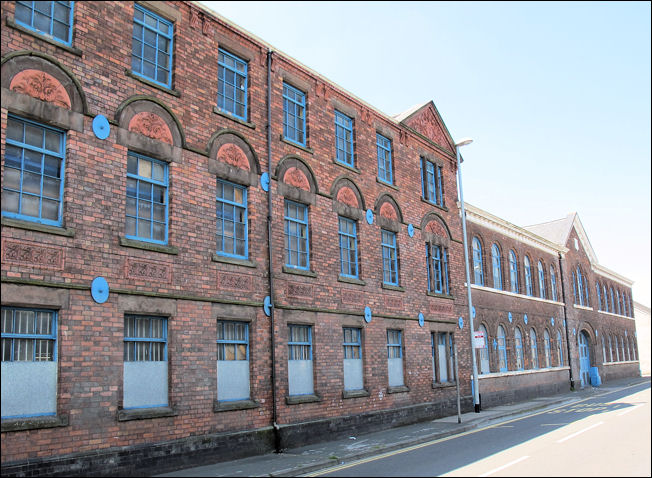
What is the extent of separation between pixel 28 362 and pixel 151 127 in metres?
5.48

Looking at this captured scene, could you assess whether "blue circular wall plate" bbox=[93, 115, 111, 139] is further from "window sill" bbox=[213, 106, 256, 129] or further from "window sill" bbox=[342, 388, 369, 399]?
"window sill" bbox=[342, 388, 369, 399]

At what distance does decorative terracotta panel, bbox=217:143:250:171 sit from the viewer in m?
14.8

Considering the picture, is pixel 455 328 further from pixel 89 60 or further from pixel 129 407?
pixel 89 60

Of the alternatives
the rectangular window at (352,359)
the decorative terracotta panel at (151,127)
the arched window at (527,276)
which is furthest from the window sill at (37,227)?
the arched window at (527,276)

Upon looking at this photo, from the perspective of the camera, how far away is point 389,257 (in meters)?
20.8

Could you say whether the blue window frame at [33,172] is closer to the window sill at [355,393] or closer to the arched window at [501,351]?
the window sill at [355,393]

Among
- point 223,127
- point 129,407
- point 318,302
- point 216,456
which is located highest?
point 223,127

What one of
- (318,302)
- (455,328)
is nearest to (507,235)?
(455,328)

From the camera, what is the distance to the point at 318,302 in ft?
55.6

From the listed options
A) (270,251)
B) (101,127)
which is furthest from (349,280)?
(101,127)

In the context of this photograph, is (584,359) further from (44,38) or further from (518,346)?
(44,38)

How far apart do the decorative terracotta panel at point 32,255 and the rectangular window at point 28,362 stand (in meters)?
0.83

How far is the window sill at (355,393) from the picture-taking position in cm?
1737

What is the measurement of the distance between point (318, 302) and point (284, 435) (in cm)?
376
